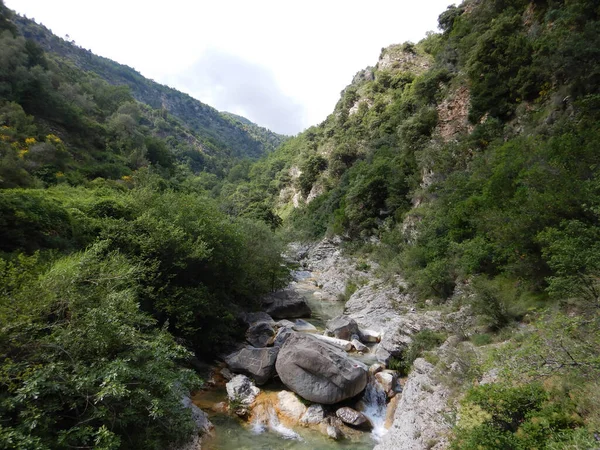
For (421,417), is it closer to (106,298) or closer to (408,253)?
(106,298)

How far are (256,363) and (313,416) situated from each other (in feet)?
12.5

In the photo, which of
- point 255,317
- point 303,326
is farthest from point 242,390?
point 303,326

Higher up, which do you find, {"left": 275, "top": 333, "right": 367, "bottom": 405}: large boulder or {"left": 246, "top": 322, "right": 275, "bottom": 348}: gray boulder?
{"left": 275, "top": 333, "right": 367, "bottom": 405}: large boulder

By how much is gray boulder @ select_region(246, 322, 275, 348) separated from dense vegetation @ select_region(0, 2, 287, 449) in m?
0.92

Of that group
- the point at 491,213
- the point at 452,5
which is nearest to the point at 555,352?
the point at 491,213

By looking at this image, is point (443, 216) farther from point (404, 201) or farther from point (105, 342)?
point (105, 342)

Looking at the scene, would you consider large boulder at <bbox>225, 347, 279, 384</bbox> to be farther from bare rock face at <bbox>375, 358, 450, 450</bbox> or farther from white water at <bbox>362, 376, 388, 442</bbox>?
bare rock face at <bbox>375, 358, 450, 450</bbox>

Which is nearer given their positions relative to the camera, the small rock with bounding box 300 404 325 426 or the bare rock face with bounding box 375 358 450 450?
the bare rock face with bounding box 375 358 450 450

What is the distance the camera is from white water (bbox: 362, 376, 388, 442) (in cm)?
1178

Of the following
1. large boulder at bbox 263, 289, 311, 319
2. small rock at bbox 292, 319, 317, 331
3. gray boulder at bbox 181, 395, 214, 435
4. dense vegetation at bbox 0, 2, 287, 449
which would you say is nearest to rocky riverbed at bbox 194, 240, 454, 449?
gray boulder at bbox 181, 395, 214, 435

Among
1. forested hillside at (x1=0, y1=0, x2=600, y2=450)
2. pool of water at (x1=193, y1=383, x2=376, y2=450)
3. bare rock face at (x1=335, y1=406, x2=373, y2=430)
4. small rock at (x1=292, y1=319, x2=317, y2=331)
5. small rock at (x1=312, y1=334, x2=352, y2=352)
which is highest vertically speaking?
forested hillside at (x1=0, y1=0, x2=600, y2=450)

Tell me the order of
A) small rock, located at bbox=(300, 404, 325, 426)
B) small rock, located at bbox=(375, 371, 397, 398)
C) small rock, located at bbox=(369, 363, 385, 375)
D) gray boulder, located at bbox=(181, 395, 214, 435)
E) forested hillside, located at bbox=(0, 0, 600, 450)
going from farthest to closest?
1. small rock, located at bbox=(369, 363, 385, 375)
2. small rock, located at bbox=(375, 371, 397, 398)
3. small rock, located at bbox=(300, 404, 325, 426)
4. gray boulder, located at bbox=(181, 395, 214, 435)
5. forested hillside, located at bbox=(0, 0, 600, 450)

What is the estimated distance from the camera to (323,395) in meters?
12.5

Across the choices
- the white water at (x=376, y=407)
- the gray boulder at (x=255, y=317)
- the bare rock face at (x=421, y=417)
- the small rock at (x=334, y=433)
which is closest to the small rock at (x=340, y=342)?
the white water at (x=376, y=407)
